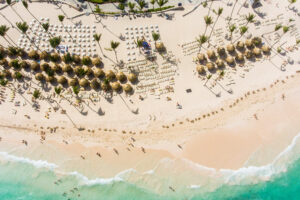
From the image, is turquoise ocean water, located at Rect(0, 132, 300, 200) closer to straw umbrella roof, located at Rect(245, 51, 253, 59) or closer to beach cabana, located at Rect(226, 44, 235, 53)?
straw umbrella roof, located at Rect(245, 51, 253, 59)

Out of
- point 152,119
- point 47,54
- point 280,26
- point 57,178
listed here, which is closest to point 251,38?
point 280,26

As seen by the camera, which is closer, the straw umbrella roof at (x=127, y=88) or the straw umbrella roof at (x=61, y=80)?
the straw umbrella roof at (x=127, y=88)

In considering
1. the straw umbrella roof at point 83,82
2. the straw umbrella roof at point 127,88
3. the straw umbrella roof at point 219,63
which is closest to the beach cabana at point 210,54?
the straw umbrella roof at point 219,63

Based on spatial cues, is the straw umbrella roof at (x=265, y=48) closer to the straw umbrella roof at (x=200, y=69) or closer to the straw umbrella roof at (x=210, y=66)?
the straw umbrella roof at (x=210, y=66)

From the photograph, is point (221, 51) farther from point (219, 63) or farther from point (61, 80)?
point (61, 80)

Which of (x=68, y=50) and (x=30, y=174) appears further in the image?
(x=68, y=50)

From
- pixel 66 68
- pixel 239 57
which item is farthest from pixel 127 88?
pixel 239 57

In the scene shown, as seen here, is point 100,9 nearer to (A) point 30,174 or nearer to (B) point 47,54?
(B) point 47,54

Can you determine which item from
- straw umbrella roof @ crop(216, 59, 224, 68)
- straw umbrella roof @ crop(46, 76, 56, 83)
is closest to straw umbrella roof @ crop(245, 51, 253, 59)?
straw umbrella roof @ crop(216, 59, 224, 68)
